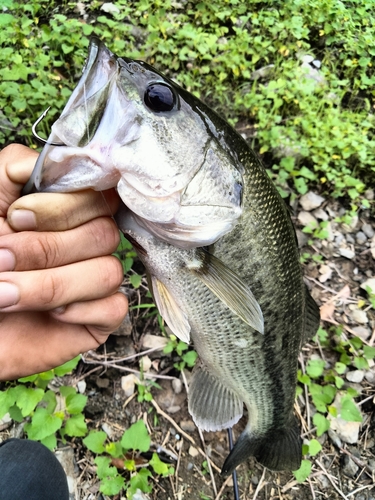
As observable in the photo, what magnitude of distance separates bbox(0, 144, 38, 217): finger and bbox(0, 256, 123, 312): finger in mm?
254

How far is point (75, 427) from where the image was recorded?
194cm

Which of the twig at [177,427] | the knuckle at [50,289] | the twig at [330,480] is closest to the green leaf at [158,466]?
the twig at [177,427]

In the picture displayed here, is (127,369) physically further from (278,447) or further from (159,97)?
(159,97)

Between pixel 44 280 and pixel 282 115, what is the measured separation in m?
2.70

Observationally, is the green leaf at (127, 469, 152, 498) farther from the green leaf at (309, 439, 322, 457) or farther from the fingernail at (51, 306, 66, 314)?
the fingernail at (51, 306, 66, 314)

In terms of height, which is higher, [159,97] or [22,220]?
[159,97]

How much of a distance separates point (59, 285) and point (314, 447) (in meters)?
1.90

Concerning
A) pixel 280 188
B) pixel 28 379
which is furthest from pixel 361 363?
pixel 28 379

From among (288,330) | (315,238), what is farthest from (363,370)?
(288,330)

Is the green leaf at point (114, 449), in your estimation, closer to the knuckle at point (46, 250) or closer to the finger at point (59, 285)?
the finger at point (59, 285)

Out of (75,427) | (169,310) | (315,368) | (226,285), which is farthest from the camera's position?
(315,368)

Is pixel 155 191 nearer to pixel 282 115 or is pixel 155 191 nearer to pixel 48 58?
pixel 48 58

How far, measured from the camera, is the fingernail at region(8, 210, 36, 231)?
3.59 feet

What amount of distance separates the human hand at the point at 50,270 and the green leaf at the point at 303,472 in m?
1.54
